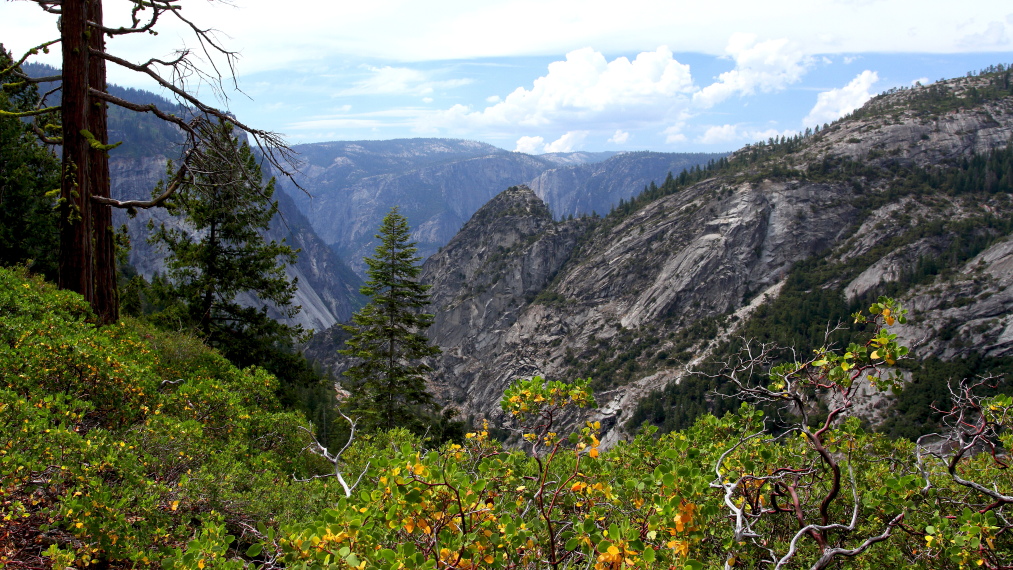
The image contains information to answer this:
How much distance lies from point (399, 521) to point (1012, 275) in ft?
387

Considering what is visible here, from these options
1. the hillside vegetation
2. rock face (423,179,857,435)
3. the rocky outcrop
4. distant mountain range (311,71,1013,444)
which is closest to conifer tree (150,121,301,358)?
the hillside vegetation

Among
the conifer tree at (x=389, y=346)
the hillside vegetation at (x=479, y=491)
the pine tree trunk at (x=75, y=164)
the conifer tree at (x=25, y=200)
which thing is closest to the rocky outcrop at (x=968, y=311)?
the conifer tree at (x=389, y=346)

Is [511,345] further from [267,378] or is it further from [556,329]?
[267,378]

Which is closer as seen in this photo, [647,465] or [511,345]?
[647,465]

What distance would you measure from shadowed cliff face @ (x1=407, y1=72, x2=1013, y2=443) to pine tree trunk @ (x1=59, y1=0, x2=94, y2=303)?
81492 millimetres

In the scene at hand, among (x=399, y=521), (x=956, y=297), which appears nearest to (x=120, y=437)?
(x=399, y=521)

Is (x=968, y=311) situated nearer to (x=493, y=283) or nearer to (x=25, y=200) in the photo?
(x=493, y=283)

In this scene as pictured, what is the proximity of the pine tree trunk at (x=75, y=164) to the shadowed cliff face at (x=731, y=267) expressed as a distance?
8149 centimetres

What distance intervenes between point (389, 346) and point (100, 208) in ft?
40.6

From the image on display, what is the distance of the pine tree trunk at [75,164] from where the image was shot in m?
9.99

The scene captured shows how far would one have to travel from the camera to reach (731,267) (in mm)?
117250

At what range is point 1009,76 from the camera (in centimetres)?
15100

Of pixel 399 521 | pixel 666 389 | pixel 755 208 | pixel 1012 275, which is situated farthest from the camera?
pixel 755 208

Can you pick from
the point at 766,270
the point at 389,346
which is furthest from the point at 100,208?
the point at 766,270
